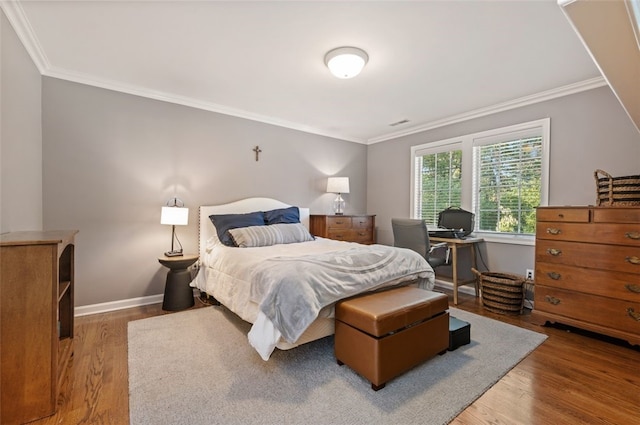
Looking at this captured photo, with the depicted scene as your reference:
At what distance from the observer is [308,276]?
1795mm

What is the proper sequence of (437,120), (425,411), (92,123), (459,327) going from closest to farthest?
(425,411) → (459,327) → (92,123) → (437,120)

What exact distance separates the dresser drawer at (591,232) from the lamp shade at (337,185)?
2471mm

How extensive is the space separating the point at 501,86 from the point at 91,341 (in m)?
4.46

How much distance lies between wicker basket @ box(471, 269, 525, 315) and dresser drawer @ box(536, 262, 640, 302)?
26cm

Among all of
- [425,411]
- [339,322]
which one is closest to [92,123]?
[339,322]

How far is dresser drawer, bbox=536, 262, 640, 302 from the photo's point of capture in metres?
2.14

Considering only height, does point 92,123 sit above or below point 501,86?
below

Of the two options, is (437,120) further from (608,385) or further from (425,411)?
(425,411)

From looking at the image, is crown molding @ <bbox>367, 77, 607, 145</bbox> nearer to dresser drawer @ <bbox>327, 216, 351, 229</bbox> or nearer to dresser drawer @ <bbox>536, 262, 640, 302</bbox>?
dresser drawer @ <bbox>327, 216, 351, 229</bbox>

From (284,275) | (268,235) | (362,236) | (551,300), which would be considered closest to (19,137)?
(268,235)

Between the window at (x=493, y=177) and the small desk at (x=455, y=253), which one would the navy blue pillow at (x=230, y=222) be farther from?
the window at (x=493, y=177)

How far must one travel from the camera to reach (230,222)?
321 cm

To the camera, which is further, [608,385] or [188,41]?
[188,41]

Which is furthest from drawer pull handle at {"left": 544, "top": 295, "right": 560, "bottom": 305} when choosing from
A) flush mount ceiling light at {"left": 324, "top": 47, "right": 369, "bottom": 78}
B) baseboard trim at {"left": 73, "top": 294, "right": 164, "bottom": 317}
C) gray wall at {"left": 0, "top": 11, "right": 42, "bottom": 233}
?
gray wall at {"left": 0, "top": 11, "right": 42, "bottom": 233}
